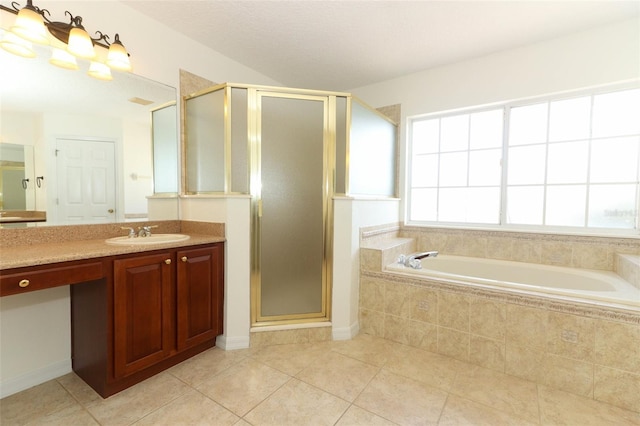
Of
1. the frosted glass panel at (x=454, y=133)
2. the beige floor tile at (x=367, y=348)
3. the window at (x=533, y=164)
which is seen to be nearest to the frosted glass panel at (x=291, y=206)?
the beige floor tile at (x=367, y=348)

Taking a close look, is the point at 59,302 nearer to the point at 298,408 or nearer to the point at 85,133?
the point at 85,133

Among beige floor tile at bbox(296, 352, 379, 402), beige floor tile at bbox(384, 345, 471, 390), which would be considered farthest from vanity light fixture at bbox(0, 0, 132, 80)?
beige floor tile at bbox(384, 345, 471, 390)

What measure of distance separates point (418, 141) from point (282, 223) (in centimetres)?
194

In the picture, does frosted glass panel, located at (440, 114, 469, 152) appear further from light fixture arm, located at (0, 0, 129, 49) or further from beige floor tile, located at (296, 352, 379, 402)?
light fixture arm, located at (0, 0, 129, 49)

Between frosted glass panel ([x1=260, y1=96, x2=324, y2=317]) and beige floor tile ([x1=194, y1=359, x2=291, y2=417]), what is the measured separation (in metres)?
0.43

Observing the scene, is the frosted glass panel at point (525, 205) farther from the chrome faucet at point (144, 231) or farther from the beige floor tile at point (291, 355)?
the chrome faucet at point (144, 231)

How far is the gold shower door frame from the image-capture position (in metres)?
2.01

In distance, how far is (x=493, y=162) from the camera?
2.72m

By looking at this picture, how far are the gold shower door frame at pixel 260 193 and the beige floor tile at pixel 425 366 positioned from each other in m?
0.60

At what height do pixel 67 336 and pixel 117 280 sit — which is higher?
pixel 117 280

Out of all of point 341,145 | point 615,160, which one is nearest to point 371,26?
point 341,145

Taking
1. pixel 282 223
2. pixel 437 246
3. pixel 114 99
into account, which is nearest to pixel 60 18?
pixel 114 99

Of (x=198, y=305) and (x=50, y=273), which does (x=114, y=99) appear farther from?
(x=198, y=305)

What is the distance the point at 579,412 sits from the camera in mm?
1399
